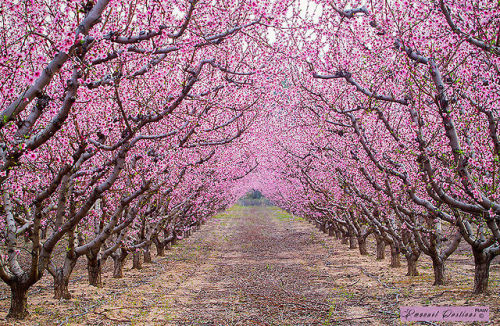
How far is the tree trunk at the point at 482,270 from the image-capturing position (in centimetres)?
987

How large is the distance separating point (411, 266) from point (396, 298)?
332cm

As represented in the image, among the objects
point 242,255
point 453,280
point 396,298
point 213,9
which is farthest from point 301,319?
point 242,255

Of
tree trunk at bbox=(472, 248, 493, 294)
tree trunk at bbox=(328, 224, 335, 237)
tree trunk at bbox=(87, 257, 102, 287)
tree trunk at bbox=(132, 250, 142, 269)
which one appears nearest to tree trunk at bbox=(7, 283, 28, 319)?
tree trunk at bbox=(87, 257, 102, 287)

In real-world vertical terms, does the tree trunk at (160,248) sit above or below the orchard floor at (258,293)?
above

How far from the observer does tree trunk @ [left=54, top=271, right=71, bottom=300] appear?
1065cm

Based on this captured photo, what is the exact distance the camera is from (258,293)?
1230 centimetres

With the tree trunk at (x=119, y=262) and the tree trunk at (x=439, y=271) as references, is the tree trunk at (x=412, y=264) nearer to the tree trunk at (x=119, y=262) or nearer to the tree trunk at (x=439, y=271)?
the tree trunk at (x=439, y=271)

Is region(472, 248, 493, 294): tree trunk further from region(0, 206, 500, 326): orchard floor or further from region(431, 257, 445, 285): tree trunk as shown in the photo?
region(431, 257, 445, 285): tree trunk

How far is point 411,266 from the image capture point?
13562 millimetres

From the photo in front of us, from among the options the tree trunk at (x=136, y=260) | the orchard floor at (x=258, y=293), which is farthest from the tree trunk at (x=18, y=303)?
the tree trunk at (x=136, y=260)

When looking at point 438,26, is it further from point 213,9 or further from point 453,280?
point 453,280

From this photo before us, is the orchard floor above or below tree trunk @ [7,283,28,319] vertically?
below

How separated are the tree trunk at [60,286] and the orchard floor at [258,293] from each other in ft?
0.91

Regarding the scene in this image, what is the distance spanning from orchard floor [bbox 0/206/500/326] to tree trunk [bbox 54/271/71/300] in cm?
28
